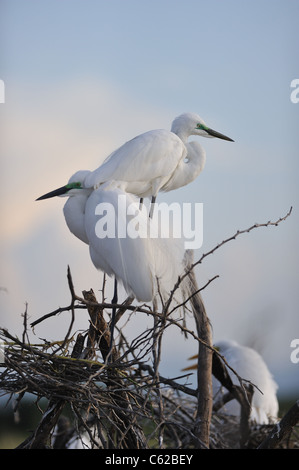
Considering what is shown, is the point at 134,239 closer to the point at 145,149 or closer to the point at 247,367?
the point at 145,149

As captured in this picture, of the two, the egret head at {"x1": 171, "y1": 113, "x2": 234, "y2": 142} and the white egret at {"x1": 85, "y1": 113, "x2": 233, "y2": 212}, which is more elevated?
the egret head at {"x1": 171, "y1": 113, "x2": 234, "y2": 142}

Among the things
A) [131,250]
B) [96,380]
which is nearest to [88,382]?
[96,380]

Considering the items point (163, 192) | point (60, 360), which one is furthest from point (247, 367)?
point (60, 360)

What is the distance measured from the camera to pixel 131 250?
246 cm

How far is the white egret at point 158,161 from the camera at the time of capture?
287 cm

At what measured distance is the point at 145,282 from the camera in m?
2.39

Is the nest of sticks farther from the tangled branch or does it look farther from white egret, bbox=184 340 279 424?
white egret, bbox=184 340 279 424

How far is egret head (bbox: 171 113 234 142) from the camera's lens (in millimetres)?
3309

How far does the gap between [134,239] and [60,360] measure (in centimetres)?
71

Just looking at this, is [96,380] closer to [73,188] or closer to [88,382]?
[88,382]

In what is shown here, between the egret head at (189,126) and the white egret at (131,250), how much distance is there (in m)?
0.85

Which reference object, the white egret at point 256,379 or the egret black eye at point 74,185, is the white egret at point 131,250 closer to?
the egret black eye at point 74,185

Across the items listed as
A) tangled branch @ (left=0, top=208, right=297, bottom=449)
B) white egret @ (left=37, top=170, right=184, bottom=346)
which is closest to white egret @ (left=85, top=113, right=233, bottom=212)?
white egret @ (left=37, top=170, right=184, bottom=346)

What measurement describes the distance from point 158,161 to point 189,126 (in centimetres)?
39
